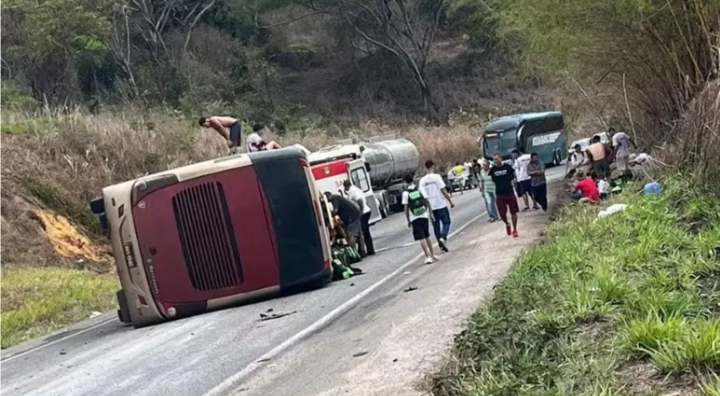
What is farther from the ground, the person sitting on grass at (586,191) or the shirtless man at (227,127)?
the shirtless man at (227,127)

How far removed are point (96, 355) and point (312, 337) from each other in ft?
10.5

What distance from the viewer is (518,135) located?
4672 cm

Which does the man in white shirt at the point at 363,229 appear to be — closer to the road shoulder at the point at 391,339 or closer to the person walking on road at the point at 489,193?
the person walking on road at the point at 489,193

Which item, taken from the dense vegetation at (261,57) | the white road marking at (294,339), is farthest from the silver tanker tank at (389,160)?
the white road marking at (294,339)

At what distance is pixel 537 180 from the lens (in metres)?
23.7

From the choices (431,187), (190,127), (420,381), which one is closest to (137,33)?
(190,127)

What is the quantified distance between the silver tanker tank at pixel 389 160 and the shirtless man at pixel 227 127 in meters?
14.3

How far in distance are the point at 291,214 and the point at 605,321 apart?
8.64 m

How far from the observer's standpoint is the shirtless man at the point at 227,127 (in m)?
18.7

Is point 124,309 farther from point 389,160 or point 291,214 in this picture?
point 389,160

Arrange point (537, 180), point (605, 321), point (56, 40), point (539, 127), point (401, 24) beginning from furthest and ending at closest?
point (401, 24) < point (539, 127) < point (56, 40) < point (537, 180) < point (605, 321)

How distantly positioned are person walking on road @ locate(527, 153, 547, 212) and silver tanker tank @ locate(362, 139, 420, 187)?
1033cm

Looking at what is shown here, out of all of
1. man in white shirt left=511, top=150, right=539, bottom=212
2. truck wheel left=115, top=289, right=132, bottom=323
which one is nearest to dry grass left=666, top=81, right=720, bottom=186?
truck wheel left=115, top=289, right=132, bottom=323

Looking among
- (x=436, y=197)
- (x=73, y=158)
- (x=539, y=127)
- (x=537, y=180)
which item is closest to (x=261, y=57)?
(x=539, y=127)
